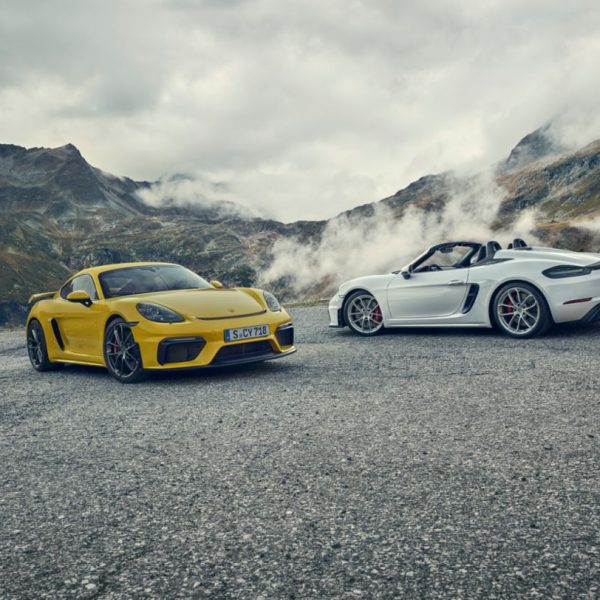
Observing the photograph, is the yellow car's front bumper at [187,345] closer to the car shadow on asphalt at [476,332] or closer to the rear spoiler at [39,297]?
the rear spoiler at [39,297]

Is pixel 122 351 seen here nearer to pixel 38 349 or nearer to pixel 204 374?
pixel 204 374

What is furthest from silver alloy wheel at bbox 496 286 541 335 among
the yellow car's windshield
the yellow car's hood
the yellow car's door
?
the yellow car's door

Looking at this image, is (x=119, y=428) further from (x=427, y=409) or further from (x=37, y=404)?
(x=427, y=409)

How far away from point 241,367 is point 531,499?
16.5 feet

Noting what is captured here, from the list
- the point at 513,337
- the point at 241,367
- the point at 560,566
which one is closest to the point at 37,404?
the point at 241,367

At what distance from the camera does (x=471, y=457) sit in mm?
3744

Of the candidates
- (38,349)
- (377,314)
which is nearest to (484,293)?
(377,314)

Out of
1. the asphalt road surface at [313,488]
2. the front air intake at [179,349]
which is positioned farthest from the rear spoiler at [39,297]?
the front air intake at [179,349]

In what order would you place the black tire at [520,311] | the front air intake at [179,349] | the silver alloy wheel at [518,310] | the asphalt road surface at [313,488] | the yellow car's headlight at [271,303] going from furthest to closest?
the silver alloy wheel at [518,310] < the black tire at [520,311] < the yellow car's headlight at [271,303] < the front air intake at [179,349] < the asphalt road surface at [313,488]

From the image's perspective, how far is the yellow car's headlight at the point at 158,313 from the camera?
685cm

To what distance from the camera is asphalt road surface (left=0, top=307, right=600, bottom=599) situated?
2451mm

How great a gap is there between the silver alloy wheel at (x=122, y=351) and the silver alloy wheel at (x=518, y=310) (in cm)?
459

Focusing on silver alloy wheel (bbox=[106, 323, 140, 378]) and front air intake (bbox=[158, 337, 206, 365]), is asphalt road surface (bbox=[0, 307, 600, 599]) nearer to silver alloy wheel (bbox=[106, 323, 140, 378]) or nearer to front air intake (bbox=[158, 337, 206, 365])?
front air intake (bbox=[158, 337, 206, 365])

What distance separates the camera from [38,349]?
854 cm
